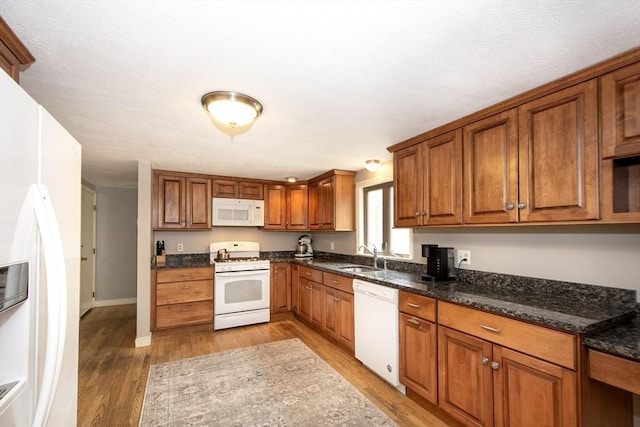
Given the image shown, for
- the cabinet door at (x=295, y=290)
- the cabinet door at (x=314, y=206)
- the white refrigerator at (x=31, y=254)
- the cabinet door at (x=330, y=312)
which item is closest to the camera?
the white refrigerator at (x=31, y=254)

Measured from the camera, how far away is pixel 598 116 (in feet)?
5.03

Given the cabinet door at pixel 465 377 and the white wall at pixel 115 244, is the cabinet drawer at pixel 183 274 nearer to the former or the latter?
the white wall at pixel 115 244

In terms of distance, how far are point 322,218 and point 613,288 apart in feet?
10.6

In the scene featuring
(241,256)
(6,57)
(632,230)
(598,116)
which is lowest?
(241,256)

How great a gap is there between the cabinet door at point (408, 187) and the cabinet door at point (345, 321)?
3.35ft

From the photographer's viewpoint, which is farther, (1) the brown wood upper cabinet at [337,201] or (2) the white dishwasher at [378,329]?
(1) the brown wood upper cabinet at [337,201]

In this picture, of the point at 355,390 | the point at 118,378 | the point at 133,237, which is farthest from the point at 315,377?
the point at 133,237

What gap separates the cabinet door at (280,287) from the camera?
14.8 feet

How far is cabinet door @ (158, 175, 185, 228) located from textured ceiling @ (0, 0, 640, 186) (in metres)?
1.67

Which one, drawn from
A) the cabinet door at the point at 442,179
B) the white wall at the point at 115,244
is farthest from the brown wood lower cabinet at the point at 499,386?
the white wall at the point at 115,244

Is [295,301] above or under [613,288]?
Answer: under

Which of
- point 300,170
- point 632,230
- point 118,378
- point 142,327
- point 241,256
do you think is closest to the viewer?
point 632,230

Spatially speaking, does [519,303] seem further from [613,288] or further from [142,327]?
[142,327]

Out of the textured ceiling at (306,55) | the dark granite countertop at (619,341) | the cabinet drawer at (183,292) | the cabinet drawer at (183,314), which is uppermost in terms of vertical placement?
the textured ceiling at (306,55)
